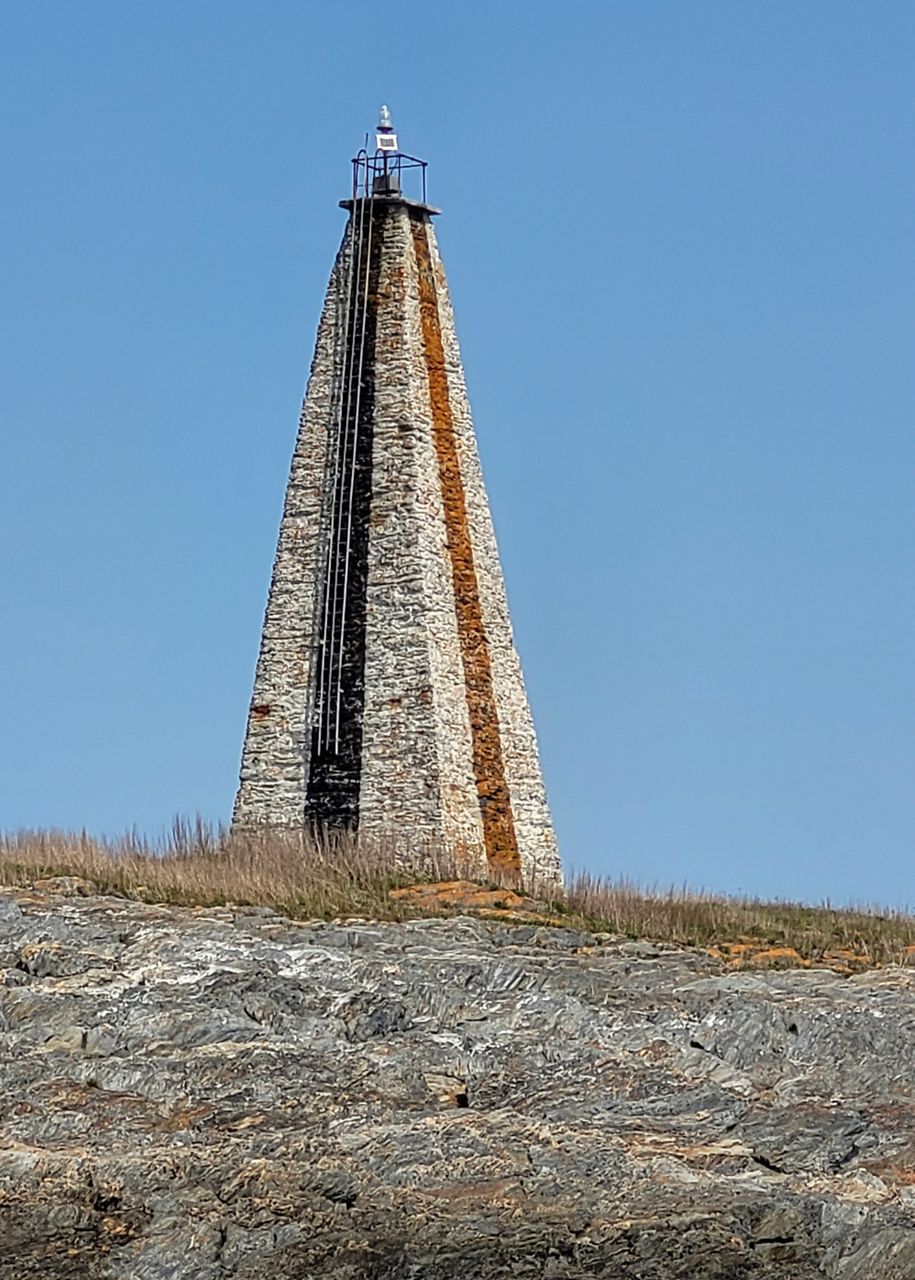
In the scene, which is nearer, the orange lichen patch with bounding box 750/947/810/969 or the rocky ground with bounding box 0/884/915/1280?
the rocky ground with bounding box 0/884/915/1280

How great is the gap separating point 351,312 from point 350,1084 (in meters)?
14.8

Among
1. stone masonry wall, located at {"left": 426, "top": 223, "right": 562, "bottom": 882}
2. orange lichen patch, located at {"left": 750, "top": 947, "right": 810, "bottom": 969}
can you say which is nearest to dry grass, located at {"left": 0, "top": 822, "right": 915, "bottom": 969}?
orange lichen patch, located at {"left": 750, "top": 947, "right": 810, "bottom": 969}

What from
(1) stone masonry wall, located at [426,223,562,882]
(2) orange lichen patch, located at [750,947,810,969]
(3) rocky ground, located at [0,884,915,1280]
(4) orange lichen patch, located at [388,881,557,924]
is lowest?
(3) rocky ground, located at [0,884,915,1280]

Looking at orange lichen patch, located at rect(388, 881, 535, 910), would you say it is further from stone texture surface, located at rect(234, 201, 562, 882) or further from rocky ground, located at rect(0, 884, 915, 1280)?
stone texture surface, located at rect(234, 201, 562, 882)

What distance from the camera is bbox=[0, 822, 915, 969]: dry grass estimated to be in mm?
24531

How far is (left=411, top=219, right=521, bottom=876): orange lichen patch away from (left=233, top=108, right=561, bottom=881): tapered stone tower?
0.09ft

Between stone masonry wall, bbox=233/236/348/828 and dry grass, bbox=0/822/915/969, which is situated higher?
stone masonry wall, bbox=233/236/348/828

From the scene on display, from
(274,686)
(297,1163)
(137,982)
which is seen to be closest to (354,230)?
(274,686)

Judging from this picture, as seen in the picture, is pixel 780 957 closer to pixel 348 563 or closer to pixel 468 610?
pixel 468 610

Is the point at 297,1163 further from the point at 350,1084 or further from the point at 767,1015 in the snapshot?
the point at 767,1015

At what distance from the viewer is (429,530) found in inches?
1224

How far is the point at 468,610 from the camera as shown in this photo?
3150 cm

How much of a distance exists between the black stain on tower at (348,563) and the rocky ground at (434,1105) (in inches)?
253

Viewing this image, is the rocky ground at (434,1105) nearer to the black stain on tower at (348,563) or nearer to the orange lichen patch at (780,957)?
the orange lichen patch at (780,957)
